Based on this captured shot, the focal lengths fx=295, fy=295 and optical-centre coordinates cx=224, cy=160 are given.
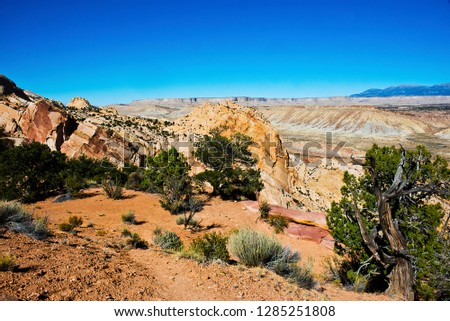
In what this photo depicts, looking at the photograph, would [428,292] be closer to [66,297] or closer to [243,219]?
[66,297]

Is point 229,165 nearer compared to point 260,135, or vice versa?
point 229,165

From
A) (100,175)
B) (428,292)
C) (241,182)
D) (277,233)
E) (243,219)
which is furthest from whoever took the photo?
(100,175)

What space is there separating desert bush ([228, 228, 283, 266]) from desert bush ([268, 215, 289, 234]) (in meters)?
6.39

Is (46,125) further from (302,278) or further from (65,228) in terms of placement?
(302,278)

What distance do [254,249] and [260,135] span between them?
1979cm

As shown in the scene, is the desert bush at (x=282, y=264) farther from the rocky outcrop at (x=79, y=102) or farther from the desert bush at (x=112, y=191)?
the rocky outcrop at (x=79, y=102)

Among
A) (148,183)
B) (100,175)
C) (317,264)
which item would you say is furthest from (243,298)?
(100,175)

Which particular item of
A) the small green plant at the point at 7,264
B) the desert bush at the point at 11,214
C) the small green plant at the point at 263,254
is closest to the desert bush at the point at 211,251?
the small green plant at the point at 263,254

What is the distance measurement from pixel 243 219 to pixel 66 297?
1043 cm

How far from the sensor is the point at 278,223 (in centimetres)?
1353

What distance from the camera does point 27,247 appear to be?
5.85m

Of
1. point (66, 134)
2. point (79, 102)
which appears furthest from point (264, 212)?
point (79, 102)

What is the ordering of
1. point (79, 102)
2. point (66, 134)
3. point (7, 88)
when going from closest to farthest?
1. point (66, 134)
2. point (7, 88)
3. point (79, 102)

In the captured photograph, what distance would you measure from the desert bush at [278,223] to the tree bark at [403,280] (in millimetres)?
6584
